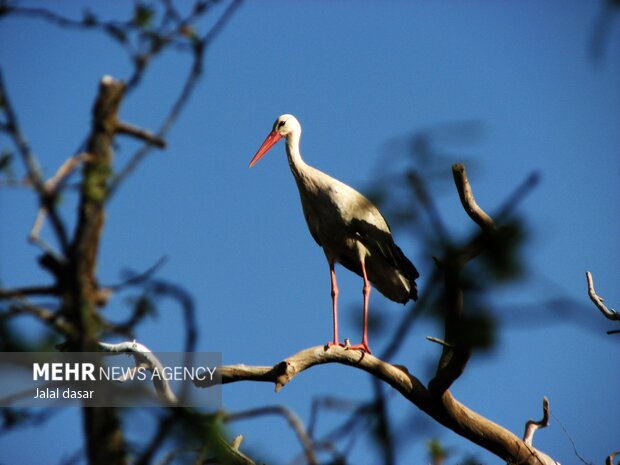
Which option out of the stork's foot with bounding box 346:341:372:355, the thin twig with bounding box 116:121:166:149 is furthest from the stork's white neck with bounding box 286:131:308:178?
the thin twig with bounding box 116:121:166:149

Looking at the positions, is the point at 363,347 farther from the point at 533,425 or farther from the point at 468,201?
the point at 468,201

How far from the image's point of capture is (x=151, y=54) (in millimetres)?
2660

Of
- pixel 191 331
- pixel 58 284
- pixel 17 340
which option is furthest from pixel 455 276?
pixel 17 340

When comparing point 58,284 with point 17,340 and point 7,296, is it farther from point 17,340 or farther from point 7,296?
point 17,340

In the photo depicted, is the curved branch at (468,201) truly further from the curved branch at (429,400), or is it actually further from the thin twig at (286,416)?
the thin twig at (286,416)

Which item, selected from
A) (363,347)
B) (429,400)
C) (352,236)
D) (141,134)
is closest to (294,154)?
(352,236)

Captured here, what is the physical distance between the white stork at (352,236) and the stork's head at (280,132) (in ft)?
1.67

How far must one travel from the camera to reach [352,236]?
7094 mm

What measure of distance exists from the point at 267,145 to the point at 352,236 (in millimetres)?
1490

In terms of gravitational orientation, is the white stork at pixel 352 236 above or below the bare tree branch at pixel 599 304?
above

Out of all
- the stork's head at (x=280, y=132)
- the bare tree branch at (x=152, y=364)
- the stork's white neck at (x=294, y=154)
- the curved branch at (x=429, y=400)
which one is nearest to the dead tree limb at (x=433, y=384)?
the curved branch at (x=429, y=400)

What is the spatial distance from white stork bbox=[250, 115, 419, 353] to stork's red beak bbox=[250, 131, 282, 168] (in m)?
0.59

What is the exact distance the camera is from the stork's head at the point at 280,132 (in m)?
7.96

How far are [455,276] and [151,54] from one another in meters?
1.31
